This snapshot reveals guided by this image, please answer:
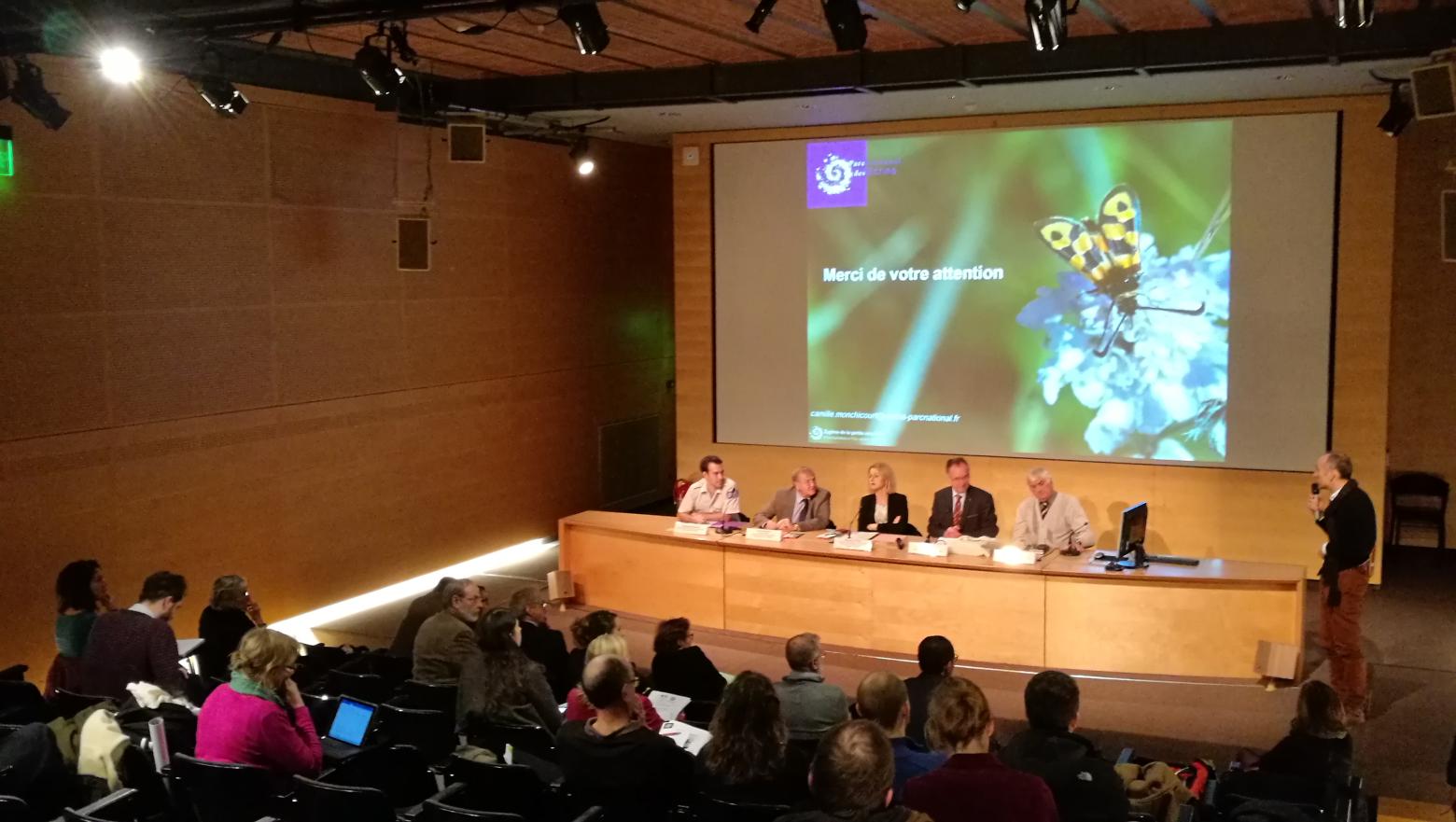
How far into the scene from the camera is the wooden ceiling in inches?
268

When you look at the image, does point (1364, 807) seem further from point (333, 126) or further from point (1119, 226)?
point (333, 126)

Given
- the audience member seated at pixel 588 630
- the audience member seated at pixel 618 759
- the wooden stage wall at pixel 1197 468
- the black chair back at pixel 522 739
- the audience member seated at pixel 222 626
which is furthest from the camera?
the wooden stage wall at pixel 1197 468

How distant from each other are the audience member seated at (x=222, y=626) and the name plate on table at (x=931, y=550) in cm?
389

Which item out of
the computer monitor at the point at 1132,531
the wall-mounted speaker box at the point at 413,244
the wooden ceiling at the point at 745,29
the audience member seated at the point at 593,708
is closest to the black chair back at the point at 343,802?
the audience member seated at the point at 593,708

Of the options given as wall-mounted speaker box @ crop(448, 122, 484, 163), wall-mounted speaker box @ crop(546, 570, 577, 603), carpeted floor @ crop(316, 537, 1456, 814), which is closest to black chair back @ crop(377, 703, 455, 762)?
carpeted floor @ crop(316, 537, 1456, 814)

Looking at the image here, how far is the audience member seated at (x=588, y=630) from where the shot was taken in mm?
5320

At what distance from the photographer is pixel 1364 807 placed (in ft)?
13.8

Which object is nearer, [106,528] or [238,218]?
[106,528]

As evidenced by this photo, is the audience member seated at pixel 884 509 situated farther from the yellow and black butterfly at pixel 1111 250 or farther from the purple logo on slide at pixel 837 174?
the purple logo on slide at pixel 837 174

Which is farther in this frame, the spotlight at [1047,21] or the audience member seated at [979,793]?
the spotlight at [1047,21]

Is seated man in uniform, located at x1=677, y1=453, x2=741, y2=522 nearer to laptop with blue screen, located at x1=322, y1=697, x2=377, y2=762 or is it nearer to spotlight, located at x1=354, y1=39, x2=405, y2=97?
spotlight, located at x1=354, y1=39, x2=405, y2=97

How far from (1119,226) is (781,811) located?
6907 mm

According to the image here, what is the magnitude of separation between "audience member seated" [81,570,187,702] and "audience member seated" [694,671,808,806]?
2.83 meters

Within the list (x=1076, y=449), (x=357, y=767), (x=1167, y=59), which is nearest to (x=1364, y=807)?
(x=357, y=767)
